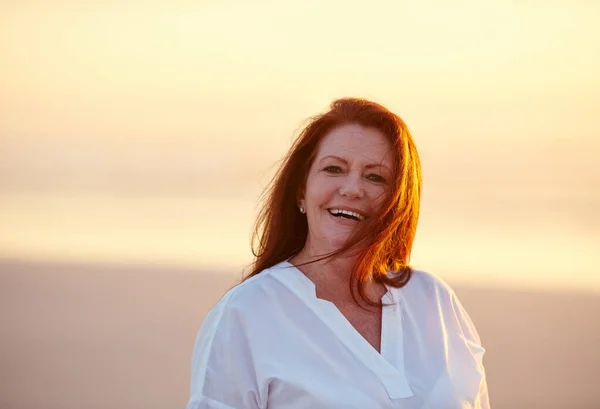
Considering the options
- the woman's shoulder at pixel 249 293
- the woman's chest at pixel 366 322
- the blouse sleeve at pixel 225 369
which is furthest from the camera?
the woman's chest at pixel 366 322

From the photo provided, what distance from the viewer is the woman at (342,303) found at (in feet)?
7.36

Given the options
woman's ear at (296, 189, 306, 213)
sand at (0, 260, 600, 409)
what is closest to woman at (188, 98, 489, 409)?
woman's ear at (296, 189, 306, 213)

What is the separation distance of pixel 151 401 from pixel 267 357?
12.1 feet

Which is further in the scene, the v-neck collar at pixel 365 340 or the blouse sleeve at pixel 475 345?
the blouse sleeve at pixel 475 345

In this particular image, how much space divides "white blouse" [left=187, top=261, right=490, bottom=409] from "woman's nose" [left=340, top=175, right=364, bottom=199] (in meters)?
0.24

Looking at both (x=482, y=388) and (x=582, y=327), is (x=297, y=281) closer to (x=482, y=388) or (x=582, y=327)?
(x=482, y=388)

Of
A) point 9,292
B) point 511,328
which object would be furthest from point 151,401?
point 511,328

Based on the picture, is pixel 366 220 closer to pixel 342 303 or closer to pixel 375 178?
pixel 375 178

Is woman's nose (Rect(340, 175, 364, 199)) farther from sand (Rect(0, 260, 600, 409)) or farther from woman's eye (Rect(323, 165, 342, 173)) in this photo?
sand (Rect(0, 260, 600, 409))

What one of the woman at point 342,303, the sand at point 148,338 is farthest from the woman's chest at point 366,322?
the sand at point 148,338

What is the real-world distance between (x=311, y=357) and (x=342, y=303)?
234 mm

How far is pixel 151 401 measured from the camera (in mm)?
5781

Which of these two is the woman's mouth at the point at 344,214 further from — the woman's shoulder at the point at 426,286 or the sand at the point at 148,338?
the sand at the point at 148,338

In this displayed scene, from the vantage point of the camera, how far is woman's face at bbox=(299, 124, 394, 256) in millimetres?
2461
